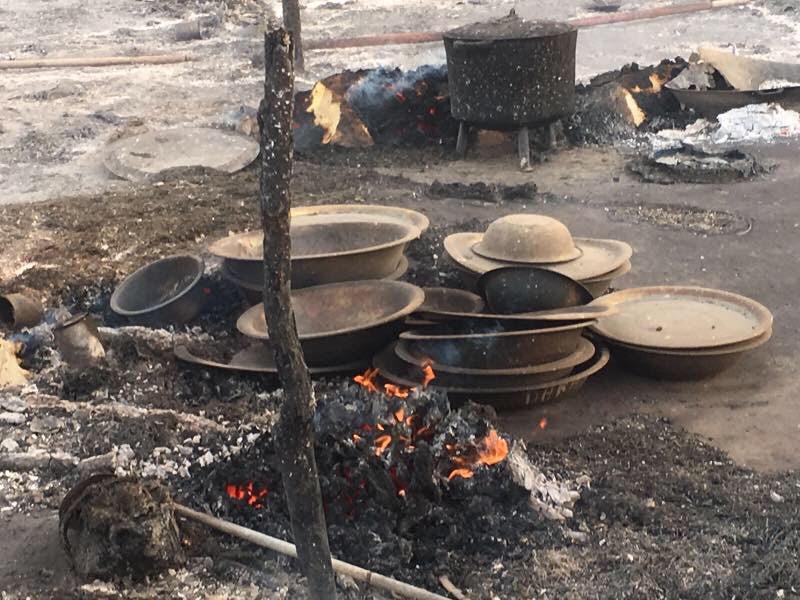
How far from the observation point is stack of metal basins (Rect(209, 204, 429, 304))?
6.07 m

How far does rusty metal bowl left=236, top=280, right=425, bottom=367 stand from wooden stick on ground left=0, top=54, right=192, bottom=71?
33.5 feet

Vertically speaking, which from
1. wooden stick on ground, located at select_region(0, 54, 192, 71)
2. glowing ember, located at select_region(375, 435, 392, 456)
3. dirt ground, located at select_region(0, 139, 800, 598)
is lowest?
dirt ground, located at select_region(0, 139, 800, 598)

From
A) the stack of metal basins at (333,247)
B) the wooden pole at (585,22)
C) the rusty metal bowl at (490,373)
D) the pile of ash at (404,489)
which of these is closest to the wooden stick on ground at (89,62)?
the wooden pole at (585,22)

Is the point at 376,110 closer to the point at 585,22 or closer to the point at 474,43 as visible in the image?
the point at 474,43

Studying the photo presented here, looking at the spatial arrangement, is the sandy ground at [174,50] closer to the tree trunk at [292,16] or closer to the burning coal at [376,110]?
the tree trunk at [292,16]

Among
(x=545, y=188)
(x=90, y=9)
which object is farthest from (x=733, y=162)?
(x=90, y=9)

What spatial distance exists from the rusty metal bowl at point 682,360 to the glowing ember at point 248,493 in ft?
7.94

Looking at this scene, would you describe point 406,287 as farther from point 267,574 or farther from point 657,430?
point 267,574

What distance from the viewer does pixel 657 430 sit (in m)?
5.19

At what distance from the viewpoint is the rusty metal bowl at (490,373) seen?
17.1ft

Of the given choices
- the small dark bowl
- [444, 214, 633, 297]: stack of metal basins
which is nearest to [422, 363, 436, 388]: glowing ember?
the small dark bowl

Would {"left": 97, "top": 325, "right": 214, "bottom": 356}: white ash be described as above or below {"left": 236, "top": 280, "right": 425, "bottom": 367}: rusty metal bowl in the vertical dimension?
below

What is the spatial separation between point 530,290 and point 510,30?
4863 millimetres

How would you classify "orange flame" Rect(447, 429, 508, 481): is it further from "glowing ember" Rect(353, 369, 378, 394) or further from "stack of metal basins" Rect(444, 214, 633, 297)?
"stack of metal basins" Rect(444, 214, 633, 297)
